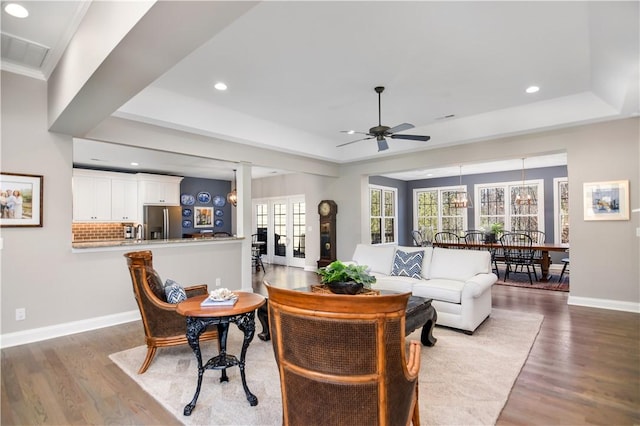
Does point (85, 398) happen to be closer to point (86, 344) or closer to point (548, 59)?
point (86, 344)

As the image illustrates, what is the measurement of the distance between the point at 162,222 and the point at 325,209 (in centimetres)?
421

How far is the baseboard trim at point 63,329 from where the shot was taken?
3.34 meters

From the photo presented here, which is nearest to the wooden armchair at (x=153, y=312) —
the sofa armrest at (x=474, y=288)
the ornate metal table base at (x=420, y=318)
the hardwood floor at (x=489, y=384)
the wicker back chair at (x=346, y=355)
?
the hardwood floor at (x=489, y=384)

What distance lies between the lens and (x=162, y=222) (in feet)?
27.4

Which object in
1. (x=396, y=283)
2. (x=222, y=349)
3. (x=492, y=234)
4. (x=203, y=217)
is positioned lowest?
(x=222, y=349)

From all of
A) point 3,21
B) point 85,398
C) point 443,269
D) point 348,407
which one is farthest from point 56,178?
point 443,269

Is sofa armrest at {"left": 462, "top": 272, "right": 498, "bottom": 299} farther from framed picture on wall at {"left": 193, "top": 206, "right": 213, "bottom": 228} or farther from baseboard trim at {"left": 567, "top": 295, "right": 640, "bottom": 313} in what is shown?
A: framed picture on wall at {"left": 193, "top": 206, "right": 213, "bottom": 228}

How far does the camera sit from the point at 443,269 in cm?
438

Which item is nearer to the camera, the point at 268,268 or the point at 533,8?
the point at 533,8

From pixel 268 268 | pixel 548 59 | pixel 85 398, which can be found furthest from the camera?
pixel 268 268

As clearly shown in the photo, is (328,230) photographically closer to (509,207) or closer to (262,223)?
(262,223)

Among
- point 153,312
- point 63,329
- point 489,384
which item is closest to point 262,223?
point 63,329

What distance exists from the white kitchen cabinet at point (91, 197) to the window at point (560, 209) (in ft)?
36.2

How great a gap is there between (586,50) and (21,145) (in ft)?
19.1
